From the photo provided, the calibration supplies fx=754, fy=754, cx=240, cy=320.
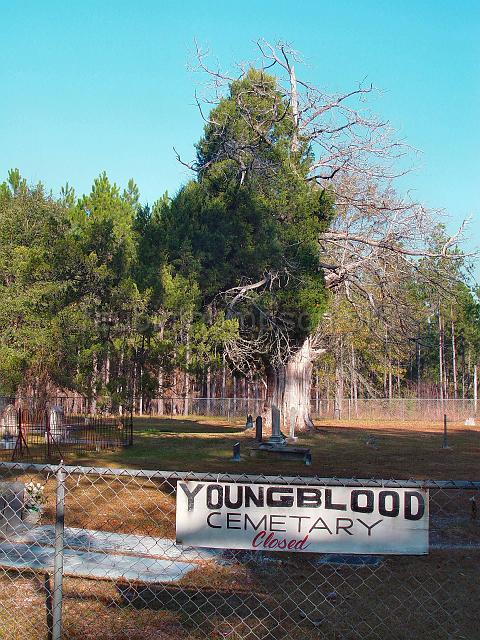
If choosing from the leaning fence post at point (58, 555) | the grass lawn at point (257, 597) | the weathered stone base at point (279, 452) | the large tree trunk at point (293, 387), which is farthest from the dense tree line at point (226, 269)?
the leaning fence post at point (58, 555)

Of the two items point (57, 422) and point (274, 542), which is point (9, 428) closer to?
point (57, 422)

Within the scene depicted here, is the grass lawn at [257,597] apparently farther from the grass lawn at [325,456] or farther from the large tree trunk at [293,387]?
the large tree trunk at [293,387]

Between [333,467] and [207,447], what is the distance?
6906 mm


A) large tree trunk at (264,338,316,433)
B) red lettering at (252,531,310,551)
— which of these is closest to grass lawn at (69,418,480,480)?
large tree trunk at (264,338,316,433)

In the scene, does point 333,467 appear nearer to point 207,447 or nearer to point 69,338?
point 207,447

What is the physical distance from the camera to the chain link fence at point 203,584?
20.2 ft

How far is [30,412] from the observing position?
87.4 ft

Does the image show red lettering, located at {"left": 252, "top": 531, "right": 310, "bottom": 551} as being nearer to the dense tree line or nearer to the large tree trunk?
the dense tree line

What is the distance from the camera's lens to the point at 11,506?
10523 mm

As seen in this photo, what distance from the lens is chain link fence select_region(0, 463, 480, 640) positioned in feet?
20.2

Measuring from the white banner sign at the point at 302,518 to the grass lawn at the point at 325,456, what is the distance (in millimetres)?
12934

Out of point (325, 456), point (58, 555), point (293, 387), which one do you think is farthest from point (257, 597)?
point (293, 387)

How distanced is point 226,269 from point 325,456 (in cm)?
865

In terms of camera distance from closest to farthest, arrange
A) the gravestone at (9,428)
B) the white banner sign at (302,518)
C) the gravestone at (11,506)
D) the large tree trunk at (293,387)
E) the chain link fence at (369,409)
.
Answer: the white banner sign at (302,518), the gravestone at (11,506), the gravestone at (9,428), the large tree trunk at (293,387), the chain link fence at (369,409)
